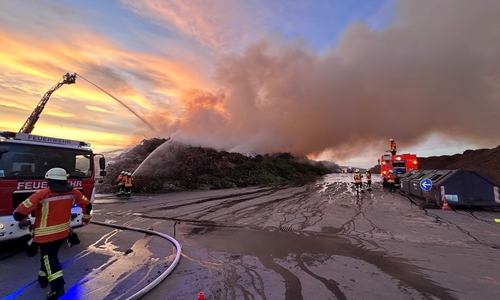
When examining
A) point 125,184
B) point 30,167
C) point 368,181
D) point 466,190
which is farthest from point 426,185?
point 125,184

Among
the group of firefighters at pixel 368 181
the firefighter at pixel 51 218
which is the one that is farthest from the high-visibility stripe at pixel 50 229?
the group of firefighters at pixel 368 181

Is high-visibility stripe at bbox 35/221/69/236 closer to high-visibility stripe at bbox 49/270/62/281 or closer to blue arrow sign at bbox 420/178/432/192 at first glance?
high-visibility stripe at bbox 49/270/62/281

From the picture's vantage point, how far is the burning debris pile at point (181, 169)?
59.8ft

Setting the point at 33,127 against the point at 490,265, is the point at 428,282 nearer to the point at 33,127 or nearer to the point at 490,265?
the point at 490,265

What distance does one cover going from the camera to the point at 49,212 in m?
3.46

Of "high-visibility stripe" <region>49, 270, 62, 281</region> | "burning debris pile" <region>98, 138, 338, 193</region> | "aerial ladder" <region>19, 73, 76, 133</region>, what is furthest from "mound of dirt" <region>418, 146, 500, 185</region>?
"aerial ladder" <region>19, 73, 76, 133</region>

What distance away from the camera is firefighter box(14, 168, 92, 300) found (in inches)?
133

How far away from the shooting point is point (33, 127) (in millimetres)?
18328

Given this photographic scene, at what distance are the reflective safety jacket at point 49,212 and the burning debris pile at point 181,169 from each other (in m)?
14.2

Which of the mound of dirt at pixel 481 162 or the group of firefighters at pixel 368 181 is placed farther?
the mound of dirt at pixel 481 162

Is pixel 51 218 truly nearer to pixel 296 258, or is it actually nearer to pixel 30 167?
pixel 30 167

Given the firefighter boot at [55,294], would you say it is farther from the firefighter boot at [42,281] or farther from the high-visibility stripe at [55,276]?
the firefighter boot at [42,281]

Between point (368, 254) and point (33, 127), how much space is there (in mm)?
22896

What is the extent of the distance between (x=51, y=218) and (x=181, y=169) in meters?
17.2
